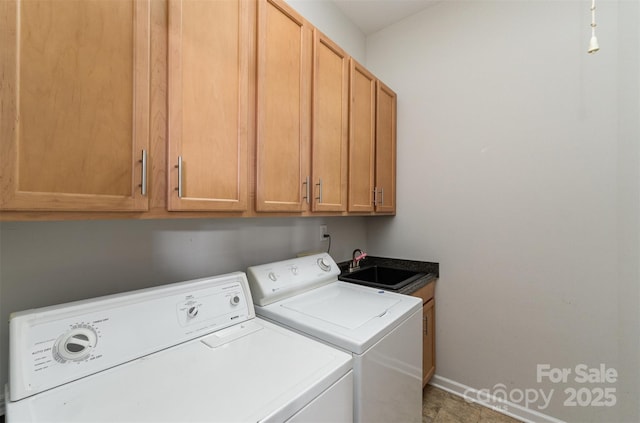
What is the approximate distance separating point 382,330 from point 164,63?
129 centimetres

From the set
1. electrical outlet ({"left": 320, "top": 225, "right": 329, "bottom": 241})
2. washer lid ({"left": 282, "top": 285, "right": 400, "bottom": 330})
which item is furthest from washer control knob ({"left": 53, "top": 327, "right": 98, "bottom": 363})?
electrical outlet ({"left": 320, "top": 225, "right": 329, "bottom": 241})

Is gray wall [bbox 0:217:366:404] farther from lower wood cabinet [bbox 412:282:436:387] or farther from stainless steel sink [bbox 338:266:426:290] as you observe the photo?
lower wood cabinet [bbox 412:282:436:387]

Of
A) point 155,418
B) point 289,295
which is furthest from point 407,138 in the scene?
point 155,418

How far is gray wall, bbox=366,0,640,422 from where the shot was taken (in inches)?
59.9

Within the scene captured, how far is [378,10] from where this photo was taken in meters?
2.21

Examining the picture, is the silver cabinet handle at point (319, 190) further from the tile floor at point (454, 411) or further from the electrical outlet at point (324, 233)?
the tile floor at point (454, 411)

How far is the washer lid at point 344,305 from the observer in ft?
3.95

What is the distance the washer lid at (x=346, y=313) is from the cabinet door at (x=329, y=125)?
511 millimetres

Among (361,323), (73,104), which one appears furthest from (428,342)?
(73,104)

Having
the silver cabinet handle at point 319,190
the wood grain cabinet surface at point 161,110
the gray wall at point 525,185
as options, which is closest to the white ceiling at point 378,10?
the gray wall at point 525,185

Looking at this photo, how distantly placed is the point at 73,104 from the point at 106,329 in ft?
2.28

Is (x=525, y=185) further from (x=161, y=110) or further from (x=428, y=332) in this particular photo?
(x=161, y=110)

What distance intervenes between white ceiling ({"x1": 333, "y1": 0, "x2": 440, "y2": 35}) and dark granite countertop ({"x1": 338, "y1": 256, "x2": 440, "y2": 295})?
6.91 ft

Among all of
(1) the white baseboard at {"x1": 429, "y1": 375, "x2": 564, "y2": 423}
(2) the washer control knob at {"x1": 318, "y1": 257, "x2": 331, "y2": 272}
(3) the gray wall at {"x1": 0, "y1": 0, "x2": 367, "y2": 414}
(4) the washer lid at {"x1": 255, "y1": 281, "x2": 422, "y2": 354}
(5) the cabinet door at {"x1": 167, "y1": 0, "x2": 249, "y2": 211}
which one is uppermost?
(5) the cabinet door at {"x1": 167, "y1": 0, "x2": 249, "y2": 211}
